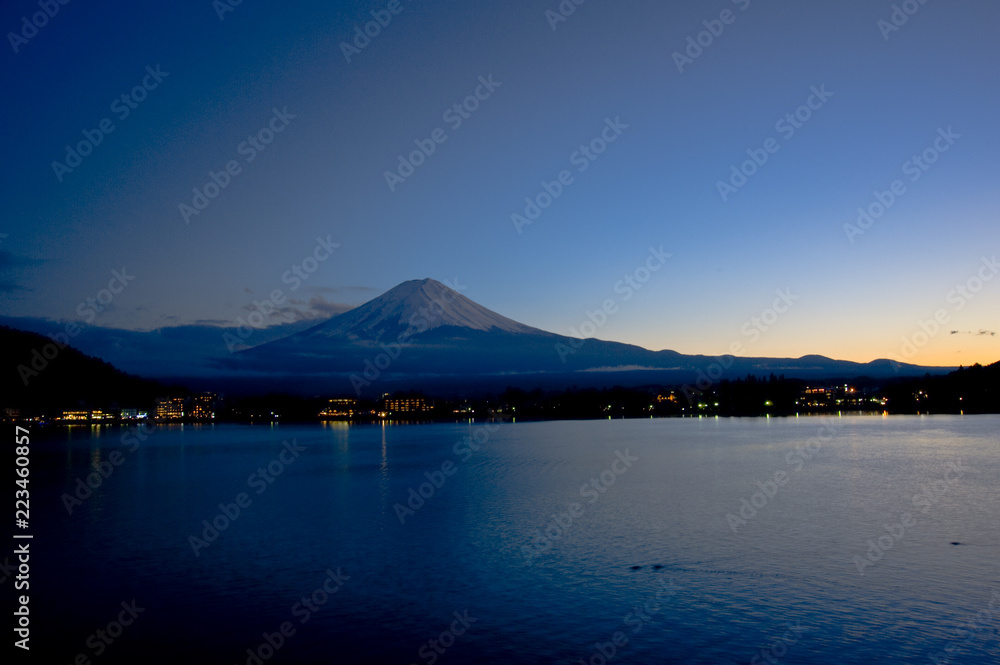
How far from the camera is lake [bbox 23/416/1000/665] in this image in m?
8.86

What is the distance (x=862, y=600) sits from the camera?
10430 mm

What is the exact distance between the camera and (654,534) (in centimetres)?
1553

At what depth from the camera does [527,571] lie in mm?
12500

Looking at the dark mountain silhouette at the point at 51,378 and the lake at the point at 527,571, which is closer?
the lake at the point at 527,571

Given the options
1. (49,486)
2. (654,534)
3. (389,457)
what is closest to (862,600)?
(654,534)

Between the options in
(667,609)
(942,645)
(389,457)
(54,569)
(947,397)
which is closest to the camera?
(942,645)

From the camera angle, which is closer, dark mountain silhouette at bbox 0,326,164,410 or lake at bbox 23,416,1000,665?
lake at bbox 23,416,1000,665

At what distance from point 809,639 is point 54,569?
1288cm

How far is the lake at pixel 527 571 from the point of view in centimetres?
886

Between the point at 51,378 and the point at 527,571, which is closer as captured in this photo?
the point at 527,571

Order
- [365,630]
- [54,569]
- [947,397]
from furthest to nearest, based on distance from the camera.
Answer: [947,397] → [54,569] → [365,630]

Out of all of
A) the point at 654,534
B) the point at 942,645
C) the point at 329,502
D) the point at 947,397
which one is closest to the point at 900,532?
the point at 654,534

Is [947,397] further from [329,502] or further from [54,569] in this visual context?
[54,569]

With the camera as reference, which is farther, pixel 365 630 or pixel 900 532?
pixel 900 532
